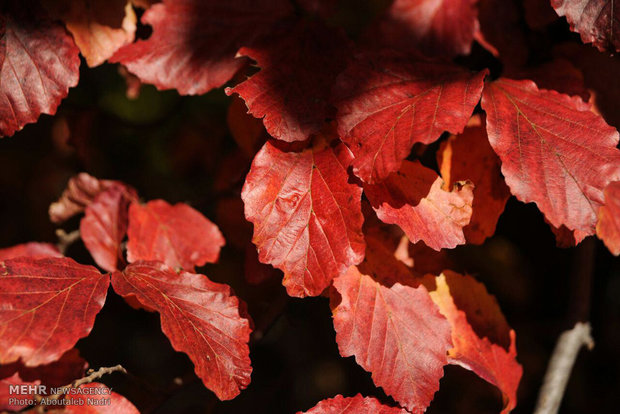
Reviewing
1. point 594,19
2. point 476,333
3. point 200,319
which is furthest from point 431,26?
point 200,319

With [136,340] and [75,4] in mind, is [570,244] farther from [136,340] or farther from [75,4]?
[136,340]

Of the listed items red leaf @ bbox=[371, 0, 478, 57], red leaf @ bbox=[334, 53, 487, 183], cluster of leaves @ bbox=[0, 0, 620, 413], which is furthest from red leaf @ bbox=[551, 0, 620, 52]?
red leaf @ bbox=[371, 0, 478, 57]

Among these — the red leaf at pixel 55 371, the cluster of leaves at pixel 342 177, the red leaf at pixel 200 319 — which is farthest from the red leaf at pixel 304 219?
the red leaf at pixel 55 371

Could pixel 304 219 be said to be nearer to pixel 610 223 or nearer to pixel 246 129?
pixel 246 129

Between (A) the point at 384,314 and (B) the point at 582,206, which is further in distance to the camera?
(A) the point at 384,314

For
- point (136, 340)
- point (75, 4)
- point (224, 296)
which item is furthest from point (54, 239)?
point (224, 296)

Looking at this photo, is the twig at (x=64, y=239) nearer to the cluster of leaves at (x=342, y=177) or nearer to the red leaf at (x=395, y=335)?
the cluster of leaves at (x=342, y=177)
